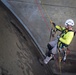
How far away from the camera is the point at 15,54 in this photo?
5395 mm

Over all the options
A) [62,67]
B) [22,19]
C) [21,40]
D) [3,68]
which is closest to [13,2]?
[22,19]

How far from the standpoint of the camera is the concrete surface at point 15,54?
511cm

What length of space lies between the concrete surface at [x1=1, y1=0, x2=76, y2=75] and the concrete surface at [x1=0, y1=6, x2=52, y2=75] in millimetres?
1520

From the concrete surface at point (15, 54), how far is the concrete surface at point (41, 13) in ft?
4.99

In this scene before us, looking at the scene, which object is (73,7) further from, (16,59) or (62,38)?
(16,59)

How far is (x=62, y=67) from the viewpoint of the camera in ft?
28.3

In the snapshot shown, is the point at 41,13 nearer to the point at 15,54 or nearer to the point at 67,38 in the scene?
the point at 67,38

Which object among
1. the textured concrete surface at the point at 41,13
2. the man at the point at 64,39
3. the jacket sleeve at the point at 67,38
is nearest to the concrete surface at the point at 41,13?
the textured concrete surface at the point at 41,13

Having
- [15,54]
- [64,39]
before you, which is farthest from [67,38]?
[15,54]

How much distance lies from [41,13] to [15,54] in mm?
2905

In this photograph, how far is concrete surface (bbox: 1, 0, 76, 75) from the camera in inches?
313

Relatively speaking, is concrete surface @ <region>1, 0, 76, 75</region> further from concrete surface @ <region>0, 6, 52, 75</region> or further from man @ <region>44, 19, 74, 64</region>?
man @ <region>44, 19, 74, 64</region>

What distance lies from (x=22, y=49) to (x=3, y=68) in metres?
0.98

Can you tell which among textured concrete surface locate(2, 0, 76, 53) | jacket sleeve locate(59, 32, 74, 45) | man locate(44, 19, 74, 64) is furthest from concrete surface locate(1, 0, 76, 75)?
jacket sleeve locate(59, 32, 74, 45)
